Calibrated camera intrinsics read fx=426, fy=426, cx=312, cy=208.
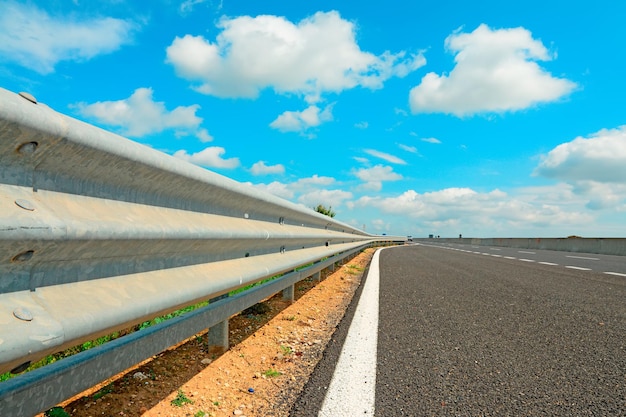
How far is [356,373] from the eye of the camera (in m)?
2.70

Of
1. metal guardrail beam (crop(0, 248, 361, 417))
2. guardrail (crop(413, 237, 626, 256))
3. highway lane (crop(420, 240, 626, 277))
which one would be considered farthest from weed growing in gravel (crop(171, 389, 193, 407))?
guardrail (crop(413, 237, 626, 256))

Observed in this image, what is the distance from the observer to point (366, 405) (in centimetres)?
223

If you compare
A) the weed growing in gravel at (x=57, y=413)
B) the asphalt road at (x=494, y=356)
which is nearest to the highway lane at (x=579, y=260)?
the asphalt road at (x=494, y=356)

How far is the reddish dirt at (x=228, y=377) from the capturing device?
2.16 metres

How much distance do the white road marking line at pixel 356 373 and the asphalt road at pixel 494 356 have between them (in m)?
0.04

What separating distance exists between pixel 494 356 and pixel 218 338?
78.6 inches

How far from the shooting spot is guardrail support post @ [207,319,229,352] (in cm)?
298

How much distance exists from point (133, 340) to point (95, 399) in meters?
0.75

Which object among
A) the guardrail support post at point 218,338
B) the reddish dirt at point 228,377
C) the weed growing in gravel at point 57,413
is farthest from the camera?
the guardrail support post at point 218,338

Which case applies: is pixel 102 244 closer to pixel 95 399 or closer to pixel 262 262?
pixel 95 399

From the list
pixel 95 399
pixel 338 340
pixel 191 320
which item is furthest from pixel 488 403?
pixel 95 399

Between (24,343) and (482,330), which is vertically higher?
(24,343)

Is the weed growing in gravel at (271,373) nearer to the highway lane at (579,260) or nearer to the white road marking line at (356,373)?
the white road marking line at (356,373)

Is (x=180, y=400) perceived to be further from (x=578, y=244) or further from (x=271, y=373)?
(x=578, y=244)
